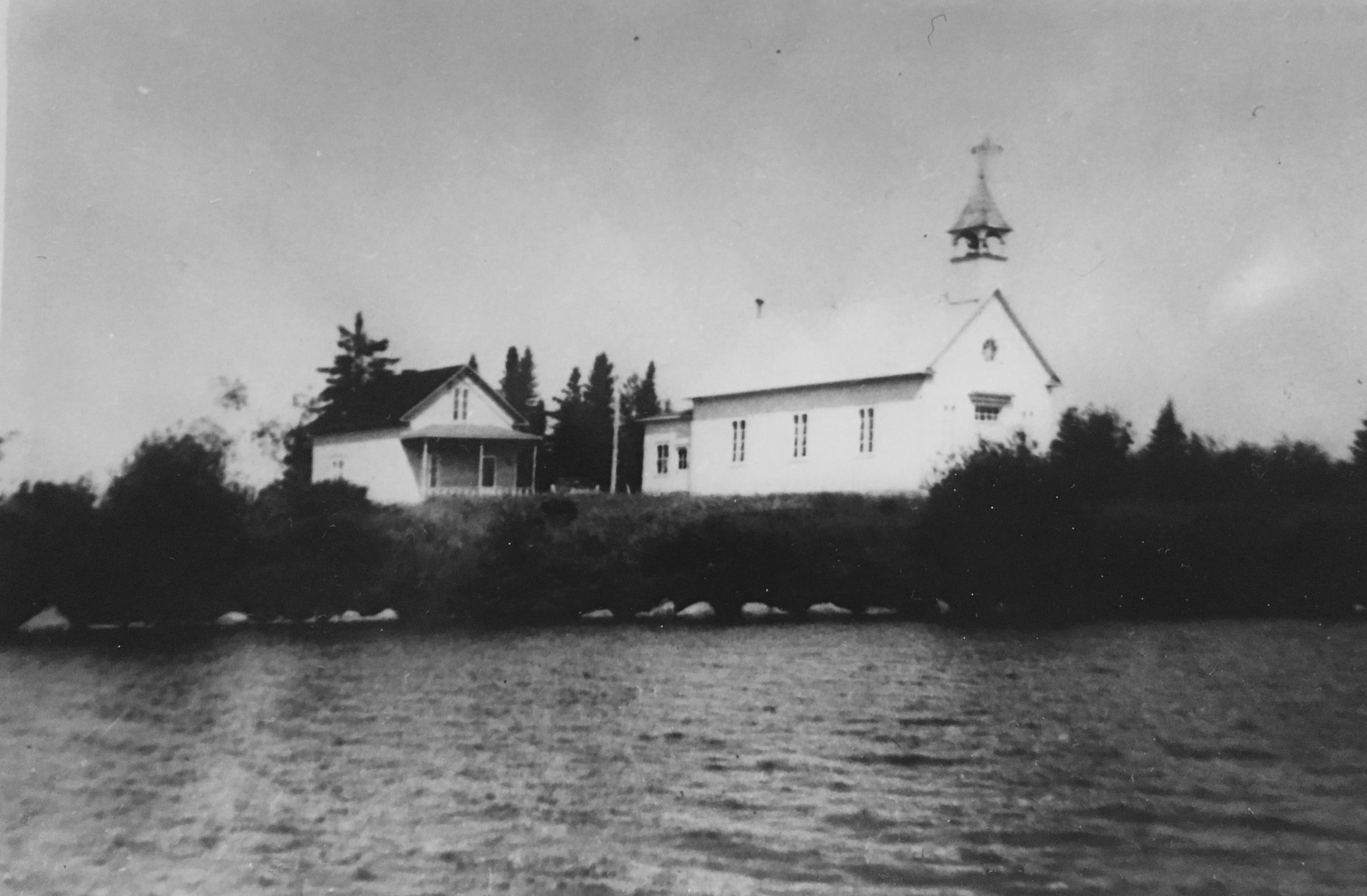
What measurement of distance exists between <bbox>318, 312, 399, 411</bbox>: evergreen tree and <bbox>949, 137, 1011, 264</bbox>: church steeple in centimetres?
725

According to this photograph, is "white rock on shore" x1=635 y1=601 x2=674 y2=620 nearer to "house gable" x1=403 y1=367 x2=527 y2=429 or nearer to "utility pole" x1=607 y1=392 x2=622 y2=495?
"utility pole" x1=607 y1=392 x2=622 y2=495

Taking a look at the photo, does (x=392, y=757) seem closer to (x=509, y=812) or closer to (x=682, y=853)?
(x=509, y=812)

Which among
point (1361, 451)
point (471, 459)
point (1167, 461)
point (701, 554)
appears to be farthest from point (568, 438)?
point (1361, 451)

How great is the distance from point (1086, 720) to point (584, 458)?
567 inches

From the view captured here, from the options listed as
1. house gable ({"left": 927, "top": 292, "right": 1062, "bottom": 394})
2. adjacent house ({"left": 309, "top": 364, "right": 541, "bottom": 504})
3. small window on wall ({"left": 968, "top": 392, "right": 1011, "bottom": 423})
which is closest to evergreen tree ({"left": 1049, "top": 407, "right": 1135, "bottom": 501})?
house gable ({"left": 927, "top": 292, "right": 1062, "bottom": 394})

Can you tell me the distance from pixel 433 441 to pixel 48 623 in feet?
23.1

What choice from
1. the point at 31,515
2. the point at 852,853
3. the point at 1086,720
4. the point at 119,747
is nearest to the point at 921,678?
the point at 1086,720

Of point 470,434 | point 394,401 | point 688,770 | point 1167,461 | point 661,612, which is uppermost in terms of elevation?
point 394,401

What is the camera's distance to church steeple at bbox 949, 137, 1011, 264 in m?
12.8

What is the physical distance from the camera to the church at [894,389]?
70.5 feet

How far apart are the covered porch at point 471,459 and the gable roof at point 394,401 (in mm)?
495

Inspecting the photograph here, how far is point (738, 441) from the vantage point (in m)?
24.9

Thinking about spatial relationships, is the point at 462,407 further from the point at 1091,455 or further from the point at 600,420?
the point at 1091,455

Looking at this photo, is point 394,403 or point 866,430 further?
point 866,430
